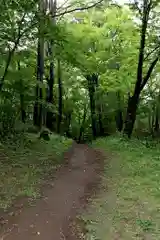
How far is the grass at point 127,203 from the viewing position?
6119 mm

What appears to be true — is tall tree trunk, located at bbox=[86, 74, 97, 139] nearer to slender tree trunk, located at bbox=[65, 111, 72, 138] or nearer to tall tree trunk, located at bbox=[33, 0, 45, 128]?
slender tree trunk, located at bbox=[65, 111, 72, 138]

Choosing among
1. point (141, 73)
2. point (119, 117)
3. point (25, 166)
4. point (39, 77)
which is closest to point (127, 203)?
point (25, 166)

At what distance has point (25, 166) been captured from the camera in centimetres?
1056

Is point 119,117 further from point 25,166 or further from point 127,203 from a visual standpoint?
point 127,203

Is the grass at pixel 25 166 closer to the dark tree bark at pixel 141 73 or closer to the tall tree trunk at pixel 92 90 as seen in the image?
the dark tree bark at pixel 141 73

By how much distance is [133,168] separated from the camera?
36.9 ft

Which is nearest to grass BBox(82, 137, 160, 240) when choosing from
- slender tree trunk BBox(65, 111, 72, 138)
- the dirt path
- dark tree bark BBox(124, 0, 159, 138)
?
the dirt path

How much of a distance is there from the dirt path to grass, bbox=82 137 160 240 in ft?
1.14

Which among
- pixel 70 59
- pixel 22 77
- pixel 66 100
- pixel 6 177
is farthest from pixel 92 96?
pixel 6 177

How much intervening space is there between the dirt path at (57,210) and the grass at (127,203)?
348mm

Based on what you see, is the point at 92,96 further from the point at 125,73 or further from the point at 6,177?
the point at 6,177

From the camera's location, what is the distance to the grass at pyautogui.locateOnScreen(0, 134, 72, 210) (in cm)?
805

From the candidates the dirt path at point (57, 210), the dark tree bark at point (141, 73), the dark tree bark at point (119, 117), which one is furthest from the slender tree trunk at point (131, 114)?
the dark tree bark at point (119, 117)

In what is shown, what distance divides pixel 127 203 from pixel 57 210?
5.18 ft
